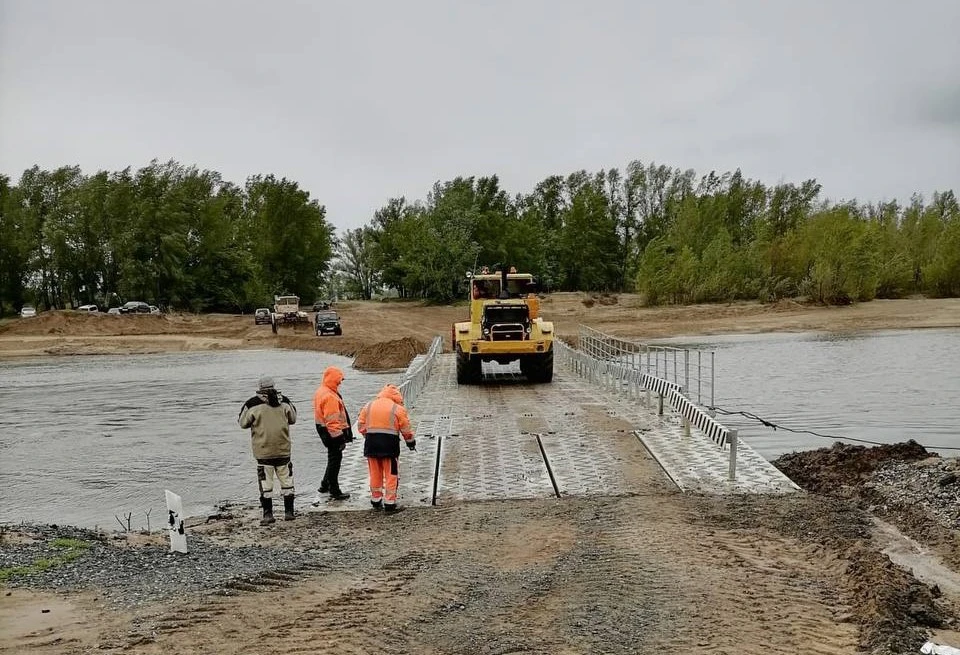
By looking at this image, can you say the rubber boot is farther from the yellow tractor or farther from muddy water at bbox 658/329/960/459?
the yellow tractor

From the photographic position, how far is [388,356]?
3716cm

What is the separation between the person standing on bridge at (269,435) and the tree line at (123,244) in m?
66.0

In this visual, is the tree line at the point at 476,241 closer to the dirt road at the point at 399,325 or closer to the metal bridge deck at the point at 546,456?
the dirt road at the point at 399,325

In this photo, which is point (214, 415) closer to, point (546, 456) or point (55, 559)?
point (546, 456)

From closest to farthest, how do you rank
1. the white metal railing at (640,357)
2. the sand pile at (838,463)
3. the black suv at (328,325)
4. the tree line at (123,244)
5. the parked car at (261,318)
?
1. the sand pile at (838,463)
2. the white metal railing at (640,357)
3. the black suv at (328,325)
4. the parked car at (261,318)
5. the tree line at (123,244)

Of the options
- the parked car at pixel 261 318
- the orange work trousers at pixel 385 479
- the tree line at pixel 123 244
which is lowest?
the orange work trousers at pixel 385 479

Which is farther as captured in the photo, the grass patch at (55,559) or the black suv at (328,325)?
the black suv at (328,325)

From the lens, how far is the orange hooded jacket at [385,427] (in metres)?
10.0

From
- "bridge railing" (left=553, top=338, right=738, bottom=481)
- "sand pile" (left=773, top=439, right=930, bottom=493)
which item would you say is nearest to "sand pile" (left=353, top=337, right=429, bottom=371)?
"bridge railing" (left=553, top=338, right=738, bottom=481)

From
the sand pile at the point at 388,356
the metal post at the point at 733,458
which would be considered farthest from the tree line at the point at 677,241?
the metal post at the point at 733,458

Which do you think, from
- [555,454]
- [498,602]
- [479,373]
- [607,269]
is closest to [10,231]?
[607,269]

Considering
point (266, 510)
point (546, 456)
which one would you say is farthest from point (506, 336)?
point (266, 510)

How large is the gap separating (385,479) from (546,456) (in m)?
3.37

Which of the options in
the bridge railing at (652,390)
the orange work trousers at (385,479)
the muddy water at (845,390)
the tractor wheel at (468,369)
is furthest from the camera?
the tractor wheel at (468,369)
